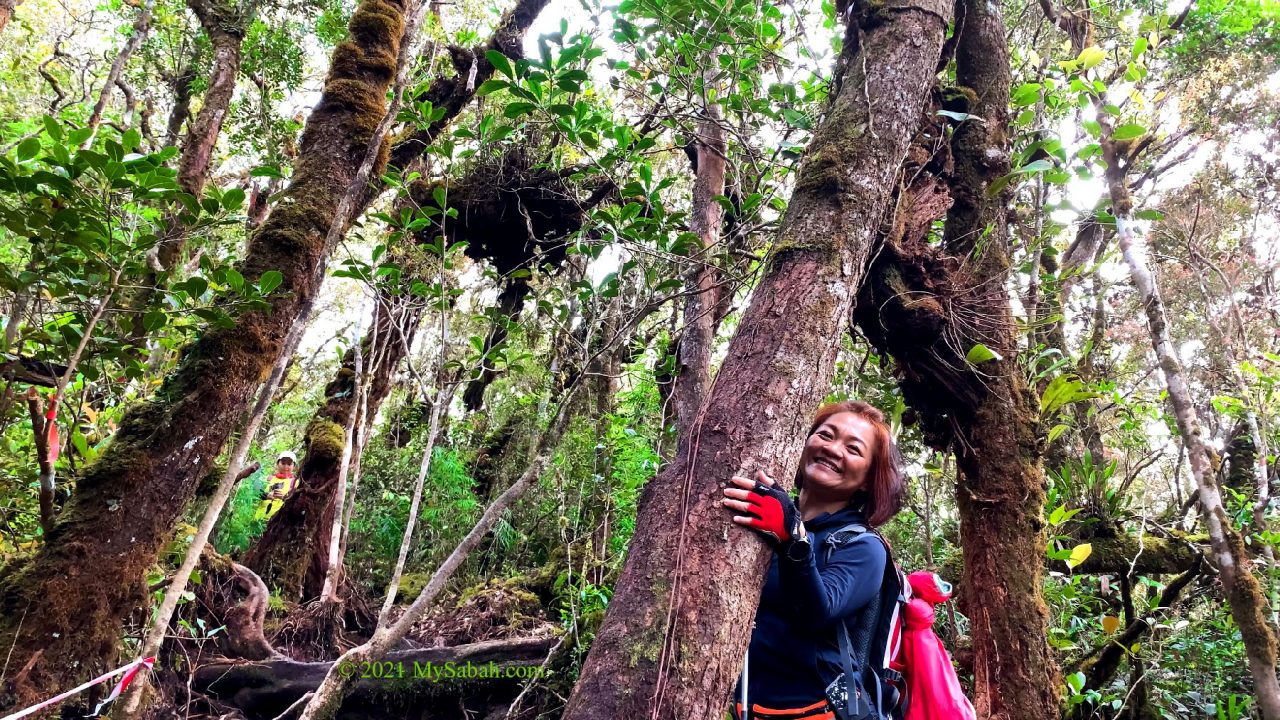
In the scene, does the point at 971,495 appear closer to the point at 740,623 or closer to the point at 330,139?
the point at 740,623

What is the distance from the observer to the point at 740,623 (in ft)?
5.04

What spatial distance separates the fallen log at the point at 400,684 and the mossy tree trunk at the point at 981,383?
284 cm

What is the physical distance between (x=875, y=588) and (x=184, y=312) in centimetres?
274

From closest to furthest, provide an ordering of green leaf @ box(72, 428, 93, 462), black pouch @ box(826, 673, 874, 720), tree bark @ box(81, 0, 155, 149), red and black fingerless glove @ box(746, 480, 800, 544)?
red and black fingerless glove @ box(746, 480, 800, 544), black pouch @ box(826, 673, 874, 720), green leaf @ box(72, 428, 93, 462), tree bark @ box(81, 0, 155, 149)

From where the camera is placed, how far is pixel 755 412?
5.87 ft

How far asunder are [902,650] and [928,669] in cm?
10

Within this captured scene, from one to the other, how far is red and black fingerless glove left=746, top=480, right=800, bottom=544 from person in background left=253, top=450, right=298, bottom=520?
625cm

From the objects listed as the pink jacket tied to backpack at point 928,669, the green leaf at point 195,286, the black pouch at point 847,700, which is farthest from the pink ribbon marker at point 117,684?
the pink jacket tied to backpack at point 928,669

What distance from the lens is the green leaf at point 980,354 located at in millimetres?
3197

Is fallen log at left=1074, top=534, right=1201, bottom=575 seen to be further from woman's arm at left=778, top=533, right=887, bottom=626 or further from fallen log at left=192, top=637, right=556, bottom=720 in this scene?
fallen log at left=192, top=637, right=556, bottom=720

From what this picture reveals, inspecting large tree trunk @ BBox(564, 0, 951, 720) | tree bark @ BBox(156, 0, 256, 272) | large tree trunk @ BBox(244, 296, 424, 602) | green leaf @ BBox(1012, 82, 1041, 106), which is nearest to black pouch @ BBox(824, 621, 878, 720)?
large tree trunk @ BBox(564, 0, 951, 720)

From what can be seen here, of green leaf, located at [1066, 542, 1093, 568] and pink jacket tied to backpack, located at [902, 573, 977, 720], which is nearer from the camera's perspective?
pink jacket tied to backpack, located at [902, 573, 977, 720]

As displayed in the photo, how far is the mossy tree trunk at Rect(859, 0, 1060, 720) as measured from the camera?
3.14 m

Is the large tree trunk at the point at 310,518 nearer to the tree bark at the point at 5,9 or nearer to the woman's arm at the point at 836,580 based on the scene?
the tree bark at the point at 5,9
